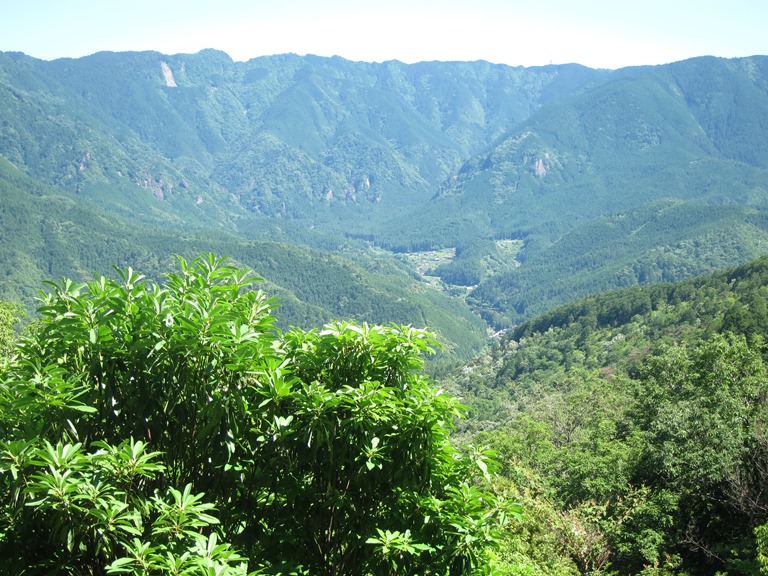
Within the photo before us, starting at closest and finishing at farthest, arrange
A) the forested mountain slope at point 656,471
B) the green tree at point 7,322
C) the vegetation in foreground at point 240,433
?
the vegetation in foreground at point 240,433, the forested mountain slope at point 656,471, the green tree at point 7,322

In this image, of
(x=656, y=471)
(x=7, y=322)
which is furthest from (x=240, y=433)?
(x=7, y=322)

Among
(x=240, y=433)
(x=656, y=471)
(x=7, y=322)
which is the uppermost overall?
(x=240, y=433)

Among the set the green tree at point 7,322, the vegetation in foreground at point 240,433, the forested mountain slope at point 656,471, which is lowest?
the forested mountain slope at point 656,471

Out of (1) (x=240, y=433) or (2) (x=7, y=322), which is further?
(2) (x=7, y=322)

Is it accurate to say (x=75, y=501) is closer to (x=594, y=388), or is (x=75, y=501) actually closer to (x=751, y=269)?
(x=594, y=388)

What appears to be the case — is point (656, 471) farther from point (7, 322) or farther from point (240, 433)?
point (7, 322)

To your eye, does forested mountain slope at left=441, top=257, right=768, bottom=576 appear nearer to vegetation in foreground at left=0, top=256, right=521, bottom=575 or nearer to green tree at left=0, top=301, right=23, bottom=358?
vegetation in foreground at left=0, top=256, right=521, bottom=575

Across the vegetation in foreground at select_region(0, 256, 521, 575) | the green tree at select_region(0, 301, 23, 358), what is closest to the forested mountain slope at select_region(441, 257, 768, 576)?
the vegetation in foreground at select_region(0, 256, 521, 575)

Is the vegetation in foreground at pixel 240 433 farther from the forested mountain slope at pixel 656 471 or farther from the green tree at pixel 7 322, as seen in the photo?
the green tree at pixel 7 322

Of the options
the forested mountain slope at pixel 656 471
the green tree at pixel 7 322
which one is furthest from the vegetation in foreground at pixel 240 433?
the green tree at pixel 7 322

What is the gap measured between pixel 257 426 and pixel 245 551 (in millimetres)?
1603

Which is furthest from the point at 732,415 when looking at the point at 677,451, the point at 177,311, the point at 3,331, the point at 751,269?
the point at 751,269

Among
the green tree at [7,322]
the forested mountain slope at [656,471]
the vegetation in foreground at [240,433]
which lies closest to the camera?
the vegetation in foreground at [240,433]

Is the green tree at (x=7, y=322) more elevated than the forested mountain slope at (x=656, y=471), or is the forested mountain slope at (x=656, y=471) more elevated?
the green tree at (x=7, y=322)
